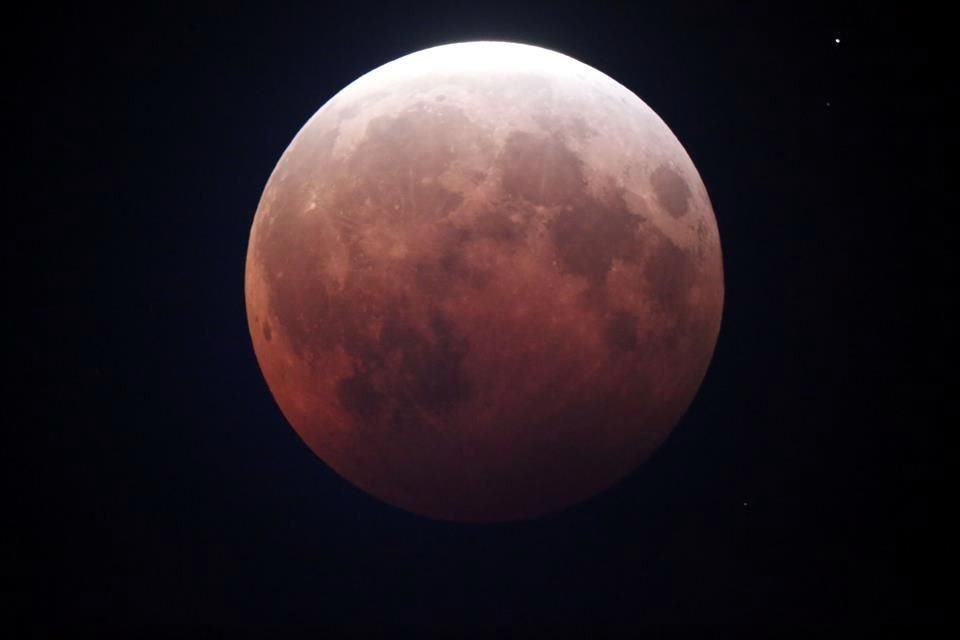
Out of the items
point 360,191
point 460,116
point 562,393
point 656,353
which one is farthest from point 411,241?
point 656,353

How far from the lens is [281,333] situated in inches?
155

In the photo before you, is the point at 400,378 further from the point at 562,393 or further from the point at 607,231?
the point at 607,231

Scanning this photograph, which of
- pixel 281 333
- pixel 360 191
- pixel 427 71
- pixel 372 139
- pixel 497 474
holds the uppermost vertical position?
pixel 427 71

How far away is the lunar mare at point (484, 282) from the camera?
351cm

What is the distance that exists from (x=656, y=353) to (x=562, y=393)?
494 mm

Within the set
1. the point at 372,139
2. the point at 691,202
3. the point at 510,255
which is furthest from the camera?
the point at 691,202

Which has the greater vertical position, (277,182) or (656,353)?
(277,182)

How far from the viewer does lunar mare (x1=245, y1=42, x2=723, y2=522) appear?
11.5ft

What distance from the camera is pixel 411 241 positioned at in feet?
11.6

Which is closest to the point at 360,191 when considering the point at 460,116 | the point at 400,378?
the point at 460,116

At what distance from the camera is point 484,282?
3.47 m

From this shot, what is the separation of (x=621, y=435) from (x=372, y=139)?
165 cm

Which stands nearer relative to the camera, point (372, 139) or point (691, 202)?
point (372, 139)

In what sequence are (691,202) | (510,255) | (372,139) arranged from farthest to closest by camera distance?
(691,202) → (372,139) → (510,255)
